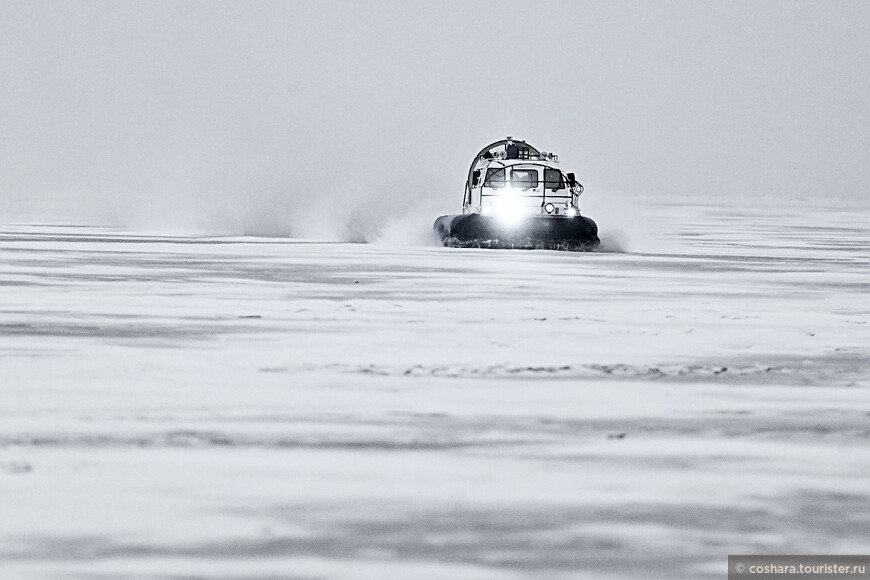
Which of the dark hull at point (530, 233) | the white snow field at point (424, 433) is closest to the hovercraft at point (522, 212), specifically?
the dark hull at point (530, 233)

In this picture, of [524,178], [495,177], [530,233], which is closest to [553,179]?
[524,178]

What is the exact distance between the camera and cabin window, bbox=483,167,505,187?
30.1 metres

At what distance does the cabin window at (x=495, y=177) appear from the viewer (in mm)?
30125

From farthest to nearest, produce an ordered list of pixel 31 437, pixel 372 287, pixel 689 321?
pixel 372 287 < pixel 689 321 < pixel 31 437

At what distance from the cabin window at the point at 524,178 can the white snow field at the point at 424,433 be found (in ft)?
35.1

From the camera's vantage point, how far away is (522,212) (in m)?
29.8

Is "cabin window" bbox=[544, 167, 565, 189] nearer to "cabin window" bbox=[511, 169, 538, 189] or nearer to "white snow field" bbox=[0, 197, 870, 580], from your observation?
"cabin window" bbox=[511, 169, 538, 189]

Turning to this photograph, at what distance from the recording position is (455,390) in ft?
35.8

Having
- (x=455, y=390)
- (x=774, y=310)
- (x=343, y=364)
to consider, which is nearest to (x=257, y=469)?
(x=455, y=390)

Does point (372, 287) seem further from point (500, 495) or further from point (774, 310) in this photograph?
point (500, 495)

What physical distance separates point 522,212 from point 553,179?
96 centimetres

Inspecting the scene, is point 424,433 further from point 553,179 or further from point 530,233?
point 553,179

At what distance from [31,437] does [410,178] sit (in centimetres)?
3738

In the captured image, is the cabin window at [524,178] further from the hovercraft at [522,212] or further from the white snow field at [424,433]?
the white snow field at [424,433]
